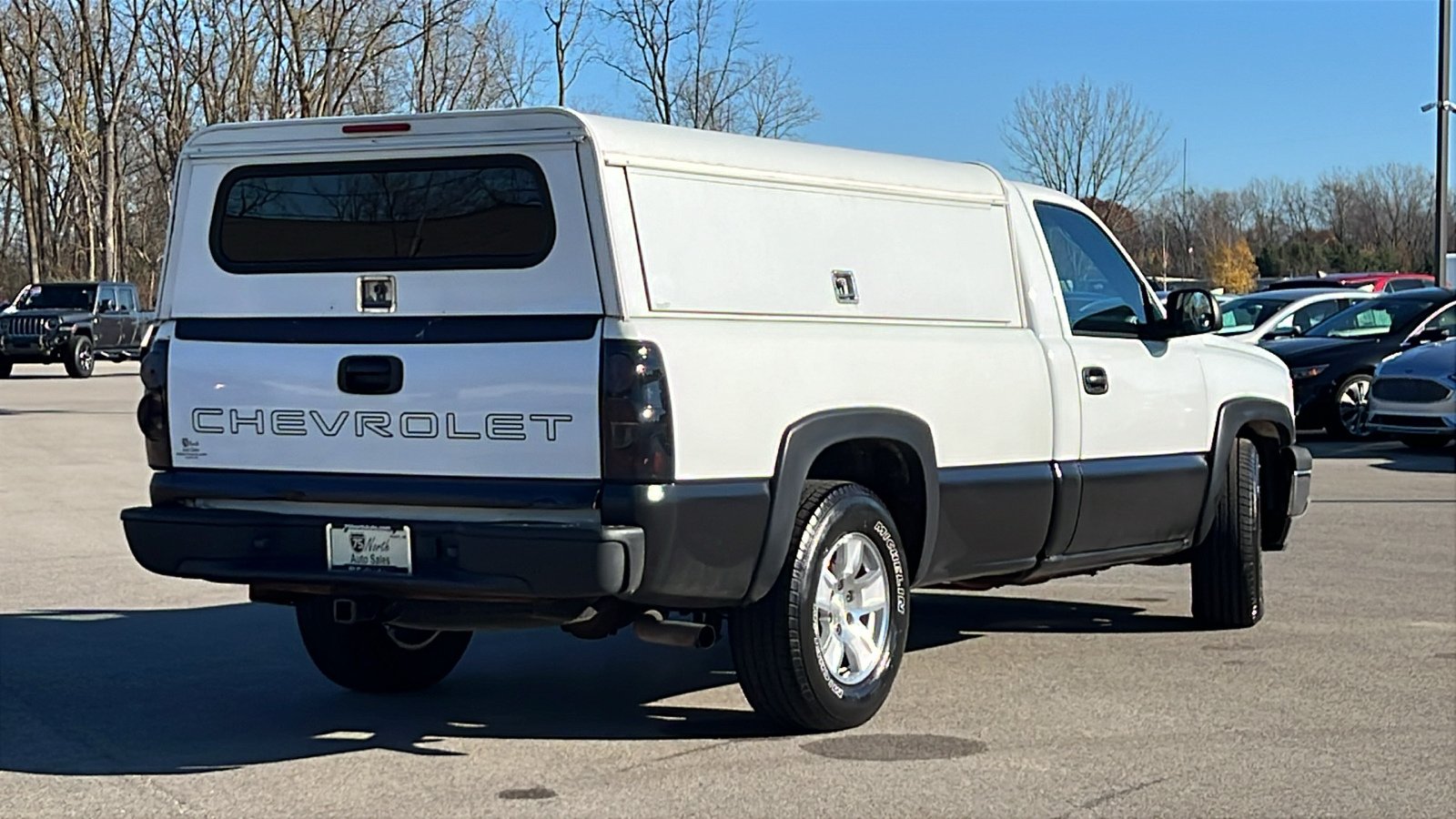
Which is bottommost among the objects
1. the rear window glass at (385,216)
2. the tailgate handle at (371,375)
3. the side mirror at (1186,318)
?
the tailgate handle at (371,375)

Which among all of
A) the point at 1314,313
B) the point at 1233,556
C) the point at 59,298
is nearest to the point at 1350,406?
the point at 1314,313

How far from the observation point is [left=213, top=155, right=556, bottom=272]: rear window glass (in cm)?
598

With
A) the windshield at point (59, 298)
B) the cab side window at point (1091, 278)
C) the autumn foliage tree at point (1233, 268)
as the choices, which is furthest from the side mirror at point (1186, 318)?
the autumn foliage tree at point (1233, 268)

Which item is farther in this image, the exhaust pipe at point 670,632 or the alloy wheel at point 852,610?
the alloy wheel at point 852,610

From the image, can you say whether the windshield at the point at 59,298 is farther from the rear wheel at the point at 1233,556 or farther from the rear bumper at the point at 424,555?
the rear bumper at the point at 424,555

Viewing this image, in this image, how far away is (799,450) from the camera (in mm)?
6227

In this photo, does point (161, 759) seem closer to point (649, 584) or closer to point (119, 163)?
point (649, 584)

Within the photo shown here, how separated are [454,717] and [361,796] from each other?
1205mm

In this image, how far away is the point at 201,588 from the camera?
33.1ft

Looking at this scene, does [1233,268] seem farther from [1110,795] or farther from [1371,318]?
[1110,795]

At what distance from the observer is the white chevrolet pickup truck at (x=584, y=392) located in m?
5.78

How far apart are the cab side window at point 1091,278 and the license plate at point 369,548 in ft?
10.3

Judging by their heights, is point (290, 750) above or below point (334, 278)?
below

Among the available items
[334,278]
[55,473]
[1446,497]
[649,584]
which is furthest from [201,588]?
[1446,497]
